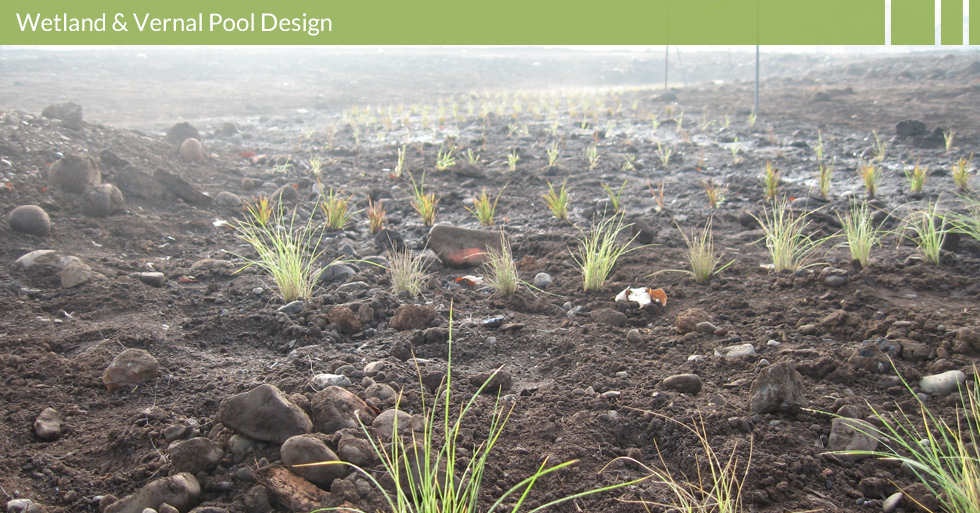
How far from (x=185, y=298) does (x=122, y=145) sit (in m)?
3.41

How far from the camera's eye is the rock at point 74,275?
10.2 feet

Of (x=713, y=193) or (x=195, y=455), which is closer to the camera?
(x=195, y=455)

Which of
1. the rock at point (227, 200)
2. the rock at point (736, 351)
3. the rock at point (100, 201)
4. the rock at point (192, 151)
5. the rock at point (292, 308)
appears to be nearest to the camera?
the rock at point (736, 351)

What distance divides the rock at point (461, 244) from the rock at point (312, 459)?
6.80ft

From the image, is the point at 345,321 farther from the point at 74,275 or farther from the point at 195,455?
the point at 74,275

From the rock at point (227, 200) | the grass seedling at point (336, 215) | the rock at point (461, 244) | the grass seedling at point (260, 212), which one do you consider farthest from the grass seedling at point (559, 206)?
the rock at point (227, 200)

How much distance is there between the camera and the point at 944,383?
6.72 ft

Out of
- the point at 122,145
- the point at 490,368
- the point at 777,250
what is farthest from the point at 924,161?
the point at 122,145

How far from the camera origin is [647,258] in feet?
12.1

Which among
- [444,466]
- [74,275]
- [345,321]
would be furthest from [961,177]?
[74,275]

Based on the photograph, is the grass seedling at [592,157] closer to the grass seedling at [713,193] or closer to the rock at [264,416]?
the grass seedling at [713,193]

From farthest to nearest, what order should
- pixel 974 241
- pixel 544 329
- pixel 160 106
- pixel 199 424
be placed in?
pixel 160 106 → pixel 974 241 → pixel 544 329 → pixel 199 424

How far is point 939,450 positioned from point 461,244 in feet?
8.78

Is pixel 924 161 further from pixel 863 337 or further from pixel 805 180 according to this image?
pixel 863 337
